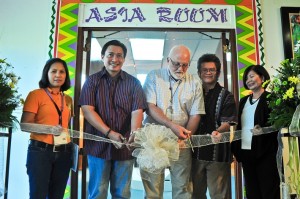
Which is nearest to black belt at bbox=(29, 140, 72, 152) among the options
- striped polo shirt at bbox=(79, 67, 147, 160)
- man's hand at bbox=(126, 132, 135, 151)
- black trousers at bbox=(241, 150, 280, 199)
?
striped polo shirt at bbox=(79, 67, 147, 160)

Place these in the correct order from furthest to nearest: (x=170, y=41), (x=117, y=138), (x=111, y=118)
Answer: (x=170, y=41) → (x=111, y=118) → (x=117, y=138)

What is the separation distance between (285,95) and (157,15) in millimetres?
1676

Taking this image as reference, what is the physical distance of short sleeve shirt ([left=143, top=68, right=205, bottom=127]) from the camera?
2.29 m

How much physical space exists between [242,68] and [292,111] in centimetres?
118

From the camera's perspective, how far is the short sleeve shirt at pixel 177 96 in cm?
229

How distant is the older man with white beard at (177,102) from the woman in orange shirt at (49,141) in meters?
0.64

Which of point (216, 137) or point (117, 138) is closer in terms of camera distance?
point (117, 138)

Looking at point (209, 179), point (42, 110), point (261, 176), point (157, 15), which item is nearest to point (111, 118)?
point (42, 110)

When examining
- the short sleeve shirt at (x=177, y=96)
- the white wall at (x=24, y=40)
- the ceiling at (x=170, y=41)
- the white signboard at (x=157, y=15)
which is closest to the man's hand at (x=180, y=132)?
the short sleeve shirt at (x=177, y=96)

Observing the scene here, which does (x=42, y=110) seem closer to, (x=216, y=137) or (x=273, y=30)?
(x=216, y=137)

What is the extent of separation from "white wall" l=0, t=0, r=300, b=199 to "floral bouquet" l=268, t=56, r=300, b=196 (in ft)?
3.69

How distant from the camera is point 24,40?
10.3ft

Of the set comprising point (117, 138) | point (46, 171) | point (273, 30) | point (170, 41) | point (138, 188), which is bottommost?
point (138, 188)

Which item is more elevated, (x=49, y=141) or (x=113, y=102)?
(x=113, y=102)
